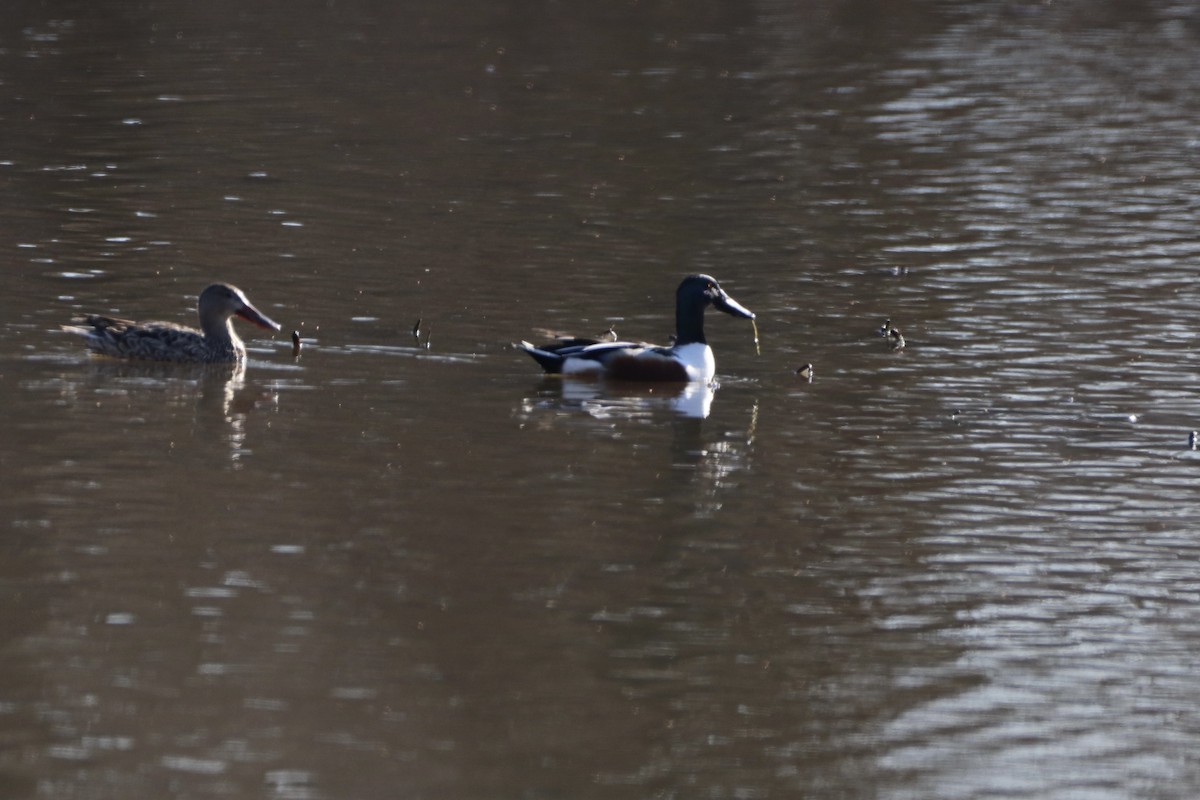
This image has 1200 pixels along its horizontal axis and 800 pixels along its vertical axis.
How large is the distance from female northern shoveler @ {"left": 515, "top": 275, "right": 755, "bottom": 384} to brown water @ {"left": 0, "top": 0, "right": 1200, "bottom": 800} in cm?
28

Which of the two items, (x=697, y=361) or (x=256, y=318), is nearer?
(x=697, y=361)

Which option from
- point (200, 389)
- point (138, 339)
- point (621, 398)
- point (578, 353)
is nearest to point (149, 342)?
point (138, 339)

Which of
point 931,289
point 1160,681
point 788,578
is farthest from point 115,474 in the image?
point 931,289

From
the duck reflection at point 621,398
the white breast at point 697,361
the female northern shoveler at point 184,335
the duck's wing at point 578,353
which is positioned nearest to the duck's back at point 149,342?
the female northern shoveler at point 184,335

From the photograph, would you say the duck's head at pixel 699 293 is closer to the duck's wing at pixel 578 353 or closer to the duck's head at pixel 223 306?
the duck's wing at pixel 578 353

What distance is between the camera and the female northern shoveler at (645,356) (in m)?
14.6

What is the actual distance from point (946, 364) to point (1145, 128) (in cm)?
1478

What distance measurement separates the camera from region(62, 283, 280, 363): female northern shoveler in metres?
14.6

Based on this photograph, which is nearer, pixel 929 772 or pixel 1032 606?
pixel 929 772

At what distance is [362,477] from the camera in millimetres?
11617

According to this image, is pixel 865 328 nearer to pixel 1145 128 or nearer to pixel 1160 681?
pixel 1160 681

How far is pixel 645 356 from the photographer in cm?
1477

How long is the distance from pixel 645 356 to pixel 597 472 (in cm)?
286

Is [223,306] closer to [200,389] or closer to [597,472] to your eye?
[200,389]
